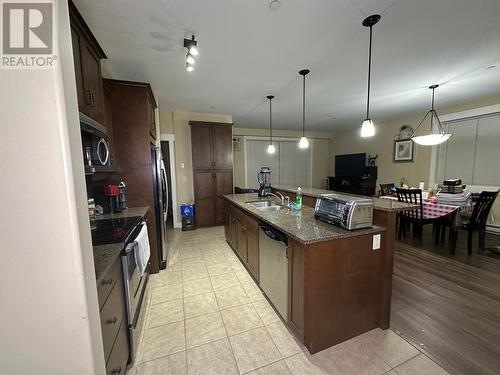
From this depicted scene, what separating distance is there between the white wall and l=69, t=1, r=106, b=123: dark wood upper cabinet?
107 centimetres

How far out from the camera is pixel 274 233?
1859mm

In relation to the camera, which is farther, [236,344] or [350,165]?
[350,165]

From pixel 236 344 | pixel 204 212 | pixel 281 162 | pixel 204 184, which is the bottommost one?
pixel 236 344

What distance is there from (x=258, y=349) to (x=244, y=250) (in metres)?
1.25

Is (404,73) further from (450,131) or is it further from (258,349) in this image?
(258,349)

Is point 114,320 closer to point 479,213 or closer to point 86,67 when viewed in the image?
point 86,67

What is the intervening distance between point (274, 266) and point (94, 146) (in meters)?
2.08

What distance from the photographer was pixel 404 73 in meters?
2.89

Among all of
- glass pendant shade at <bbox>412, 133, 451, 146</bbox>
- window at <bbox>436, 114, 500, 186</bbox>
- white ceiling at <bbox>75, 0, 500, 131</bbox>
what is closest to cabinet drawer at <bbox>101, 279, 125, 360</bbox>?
white ceiling at <bbox>75, 0, 500, 131</bbox>

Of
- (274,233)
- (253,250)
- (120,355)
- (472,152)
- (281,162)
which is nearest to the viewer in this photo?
(120,355)

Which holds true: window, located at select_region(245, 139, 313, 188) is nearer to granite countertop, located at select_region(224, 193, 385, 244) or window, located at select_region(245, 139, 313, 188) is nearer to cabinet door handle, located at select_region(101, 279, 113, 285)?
granite countertop, located at select_region(224, 193, 385, 244)

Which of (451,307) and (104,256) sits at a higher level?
(104,256)

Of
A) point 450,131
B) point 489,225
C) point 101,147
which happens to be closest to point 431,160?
point 450,131

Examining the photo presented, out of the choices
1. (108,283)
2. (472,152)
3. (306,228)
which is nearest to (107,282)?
(108,283)
